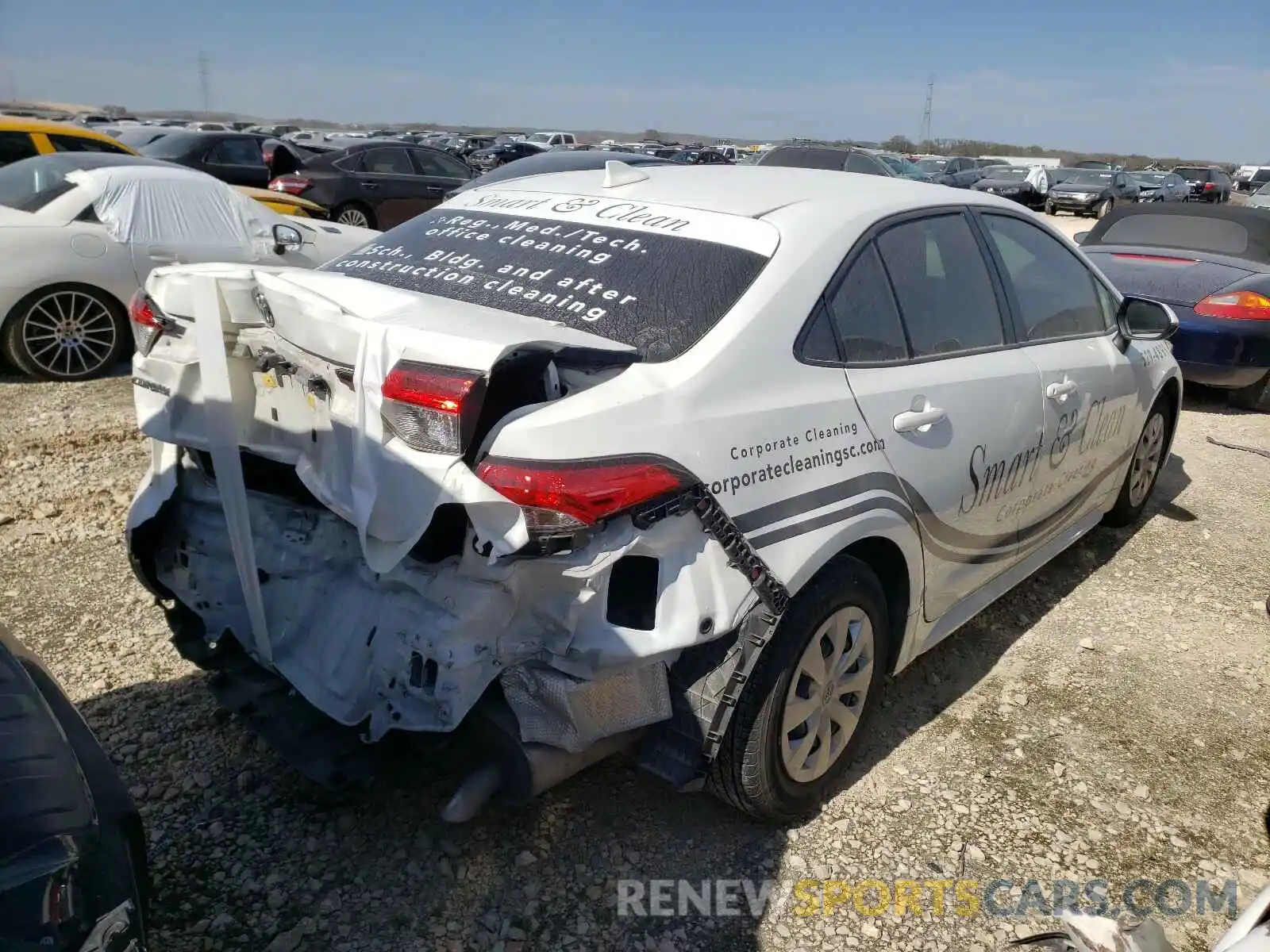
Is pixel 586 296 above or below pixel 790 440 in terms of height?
above

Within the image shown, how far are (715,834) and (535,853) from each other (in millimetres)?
504

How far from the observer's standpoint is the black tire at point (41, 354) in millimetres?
6211

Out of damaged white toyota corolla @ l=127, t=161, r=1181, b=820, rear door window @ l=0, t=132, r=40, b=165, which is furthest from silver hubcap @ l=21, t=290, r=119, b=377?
damaged white toyota corolla @ l=127, t=161, r=1181, b=820

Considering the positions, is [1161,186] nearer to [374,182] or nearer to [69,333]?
[374,182]

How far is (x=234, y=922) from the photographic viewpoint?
2.28 meters

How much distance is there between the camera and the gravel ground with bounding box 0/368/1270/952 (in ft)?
7.67

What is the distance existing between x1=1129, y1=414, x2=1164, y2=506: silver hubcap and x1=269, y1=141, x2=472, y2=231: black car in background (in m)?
9.97

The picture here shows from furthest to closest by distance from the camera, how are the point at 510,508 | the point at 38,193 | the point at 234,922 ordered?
the point at 38,193
the point at 234,922
the point at 510,508

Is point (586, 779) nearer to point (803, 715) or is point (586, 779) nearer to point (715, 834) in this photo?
point (715, 834)

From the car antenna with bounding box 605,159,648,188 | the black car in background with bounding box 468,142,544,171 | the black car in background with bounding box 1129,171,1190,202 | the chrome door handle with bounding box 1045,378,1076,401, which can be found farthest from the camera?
the black car in background with bounding box 468,142,544,171

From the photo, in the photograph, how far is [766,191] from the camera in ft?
9.40

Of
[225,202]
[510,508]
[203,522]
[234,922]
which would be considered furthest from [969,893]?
[225,202]

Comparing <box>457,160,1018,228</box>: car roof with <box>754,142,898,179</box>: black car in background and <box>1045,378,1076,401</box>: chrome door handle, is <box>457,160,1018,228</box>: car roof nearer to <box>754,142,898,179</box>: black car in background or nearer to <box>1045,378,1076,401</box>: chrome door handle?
<box>1045,378,1076,401</box>: chrome door handle

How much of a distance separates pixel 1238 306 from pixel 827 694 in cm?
610
